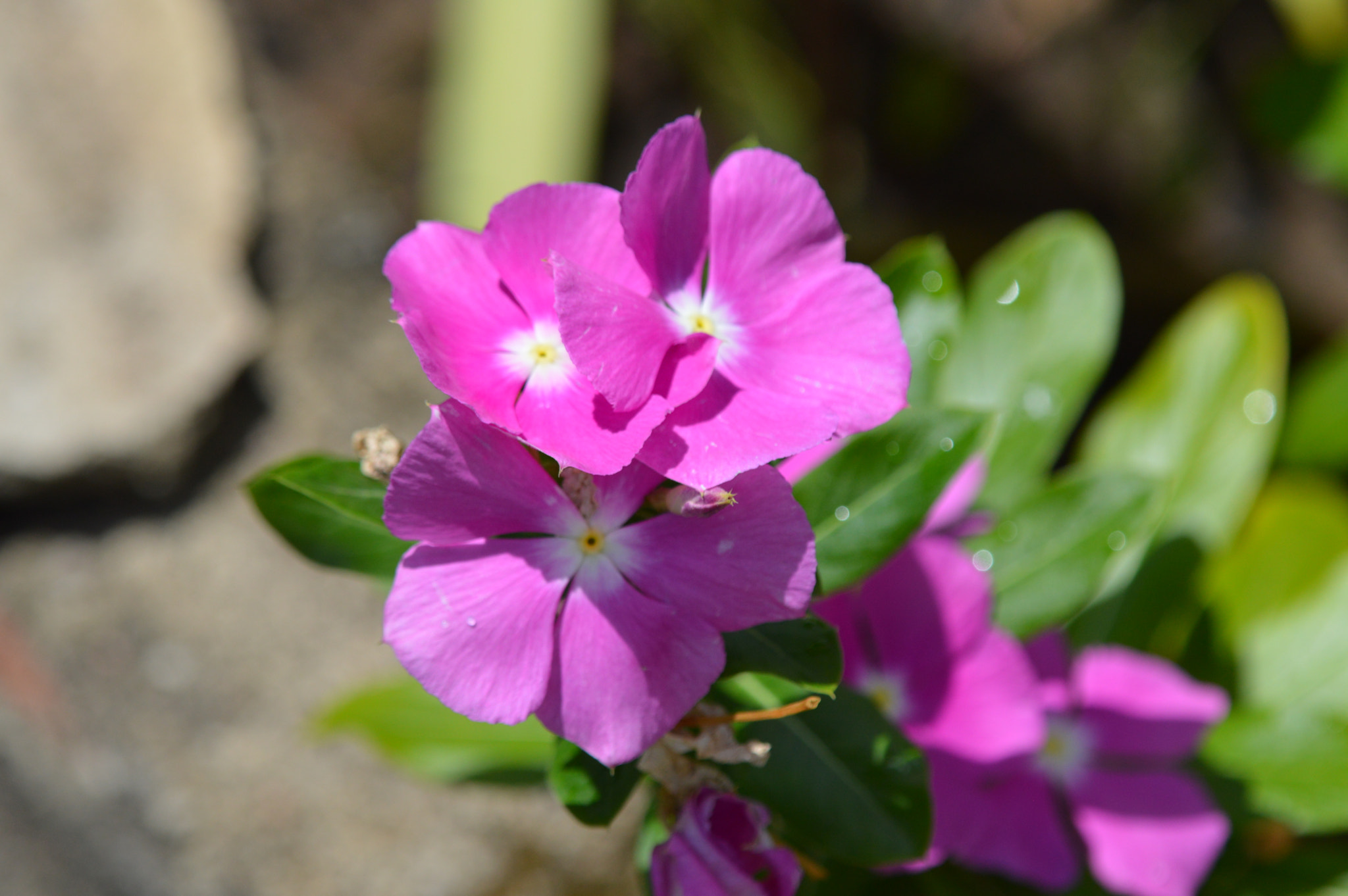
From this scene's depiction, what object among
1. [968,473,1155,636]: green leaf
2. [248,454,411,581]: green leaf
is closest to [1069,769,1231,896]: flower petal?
[968,473,1155,636]: green leaf

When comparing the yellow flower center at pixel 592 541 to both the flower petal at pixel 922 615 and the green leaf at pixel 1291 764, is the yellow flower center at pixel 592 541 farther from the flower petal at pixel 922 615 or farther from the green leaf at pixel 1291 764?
the green leaf at pixel 1291 764

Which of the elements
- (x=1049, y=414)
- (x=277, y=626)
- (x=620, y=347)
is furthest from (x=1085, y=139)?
(x=620, y=347)

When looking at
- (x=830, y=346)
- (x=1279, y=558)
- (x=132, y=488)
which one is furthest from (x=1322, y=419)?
(x=132, y=488)

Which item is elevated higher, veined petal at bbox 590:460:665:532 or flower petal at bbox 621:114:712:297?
flower petal at bbox 621:114:712:297

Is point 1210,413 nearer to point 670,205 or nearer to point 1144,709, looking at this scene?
point 1144,709

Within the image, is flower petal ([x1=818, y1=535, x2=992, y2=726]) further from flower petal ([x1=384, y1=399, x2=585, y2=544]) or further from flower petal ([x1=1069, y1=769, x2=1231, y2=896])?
flower petal ([x1=384, y1=399, x2=585, y2=544])

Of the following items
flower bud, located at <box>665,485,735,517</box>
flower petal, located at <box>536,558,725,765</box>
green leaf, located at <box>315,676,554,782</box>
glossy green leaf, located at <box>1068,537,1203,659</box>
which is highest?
flower bud, located at <box>665,485,735,517</box>

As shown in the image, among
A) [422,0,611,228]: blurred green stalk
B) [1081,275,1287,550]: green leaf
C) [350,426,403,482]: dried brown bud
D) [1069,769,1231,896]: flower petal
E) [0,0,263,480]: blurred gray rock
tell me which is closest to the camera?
[350,426,403,482]: dried brown bud

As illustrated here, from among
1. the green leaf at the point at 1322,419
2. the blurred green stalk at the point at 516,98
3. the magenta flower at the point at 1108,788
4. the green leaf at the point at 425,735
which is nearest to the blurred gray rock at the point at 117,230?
the blurred green stalk at the point at 516,98
